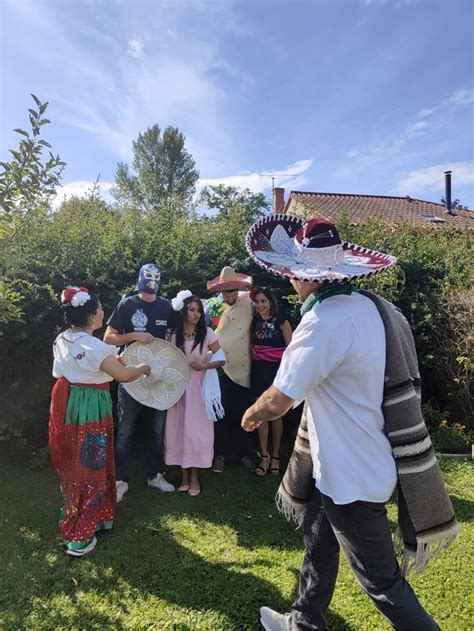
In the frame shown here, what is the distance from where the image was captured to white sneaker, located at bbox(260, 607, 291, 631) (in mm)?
2359

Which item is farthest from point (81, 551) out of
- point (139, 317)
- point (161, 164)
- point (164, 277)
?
point (161, 164)

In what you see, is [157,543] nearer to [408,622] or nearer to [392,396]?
[408,622]

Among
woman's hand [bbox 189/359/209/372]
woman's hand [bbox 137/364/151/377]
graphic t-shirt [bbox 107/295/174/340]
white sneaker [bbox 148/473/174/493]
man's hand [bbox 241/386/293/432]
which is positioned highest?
graphic t-shirt [bbox 107/295/174/340]

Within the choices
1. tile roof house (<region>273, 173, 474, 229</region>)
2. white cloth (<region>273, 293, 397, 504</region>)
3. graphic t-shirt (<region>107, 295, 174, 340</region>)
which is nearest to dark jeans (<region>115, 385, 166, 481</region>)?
graphic t-shirt (<region>107, 295, 174, 340</region>)

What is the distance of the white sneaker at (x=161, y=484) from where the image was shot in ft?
14.0

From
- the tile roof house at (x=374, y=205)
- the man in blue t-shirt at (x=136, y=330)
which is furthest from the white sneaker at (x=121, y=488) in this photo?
the tile roof house at (x=374, y=205)

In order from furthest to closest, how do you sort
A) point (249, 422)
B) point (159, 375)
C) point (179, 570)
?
point (159, 375) < point (179, 570) < point (249, 422)

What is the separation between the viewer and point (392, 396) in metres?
1.93

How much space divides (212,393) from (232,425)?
1.25 meters

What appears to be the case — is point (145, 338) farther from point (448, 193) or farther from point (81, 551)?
point (448, 193)

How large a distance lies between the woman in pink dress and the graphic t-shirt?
5.7 inches

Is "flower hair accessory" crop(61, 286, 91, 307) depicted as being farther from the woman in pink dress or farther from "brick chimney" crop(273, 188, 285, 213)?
"brick chimney" crop(273, 188, 285, 213)

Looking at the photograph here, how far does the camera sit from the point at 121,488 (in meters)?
4.12

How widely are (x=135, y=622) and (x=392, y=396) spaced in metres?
2.01
